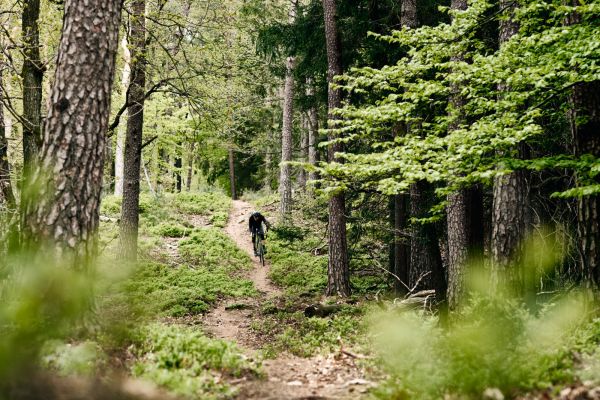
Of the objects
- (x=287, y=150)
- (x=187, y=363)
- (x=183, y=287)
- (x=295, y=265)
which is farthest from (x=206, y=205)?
(x=187, y=363)

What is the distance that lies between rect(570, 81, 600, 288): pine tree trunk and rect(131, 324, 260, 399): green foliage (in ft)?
16.4

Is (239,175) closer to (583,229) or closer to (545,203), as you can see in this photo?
(545,203)

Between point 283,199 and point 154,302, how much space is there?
1089 centimetres

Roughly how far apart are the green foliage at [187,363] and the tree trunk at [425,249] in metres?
5.76

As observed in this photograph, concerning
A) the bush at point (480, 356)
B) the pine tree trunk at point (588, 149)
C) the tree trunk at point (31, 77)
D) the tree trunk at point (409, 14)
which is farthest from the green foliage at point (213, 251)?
the pine tree trunk at point (588, 149)

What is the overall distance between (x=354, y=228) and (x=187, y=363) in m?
8.90

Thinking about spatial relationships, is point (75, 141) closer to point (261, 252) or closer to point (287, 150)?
point (261, 252)

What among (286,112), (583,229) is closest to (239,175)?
(286,112)

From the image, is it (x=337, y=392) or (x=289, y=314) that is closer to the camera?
(x=337, y=392)

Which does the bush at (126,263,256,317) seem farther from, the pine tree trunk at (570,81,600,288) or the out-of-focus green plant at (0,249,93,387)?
the pine tree trunk at (570,81,600,288)

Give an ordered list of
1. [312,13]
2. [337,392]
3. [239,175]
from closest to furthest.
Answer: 1. [337,392]
2. [312,13]
3. [239,175]

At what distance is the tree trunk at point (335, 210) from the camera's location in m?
11.3

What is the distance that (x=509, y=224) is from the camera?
784cm

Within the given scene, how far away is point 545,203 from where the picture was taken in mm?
11008
